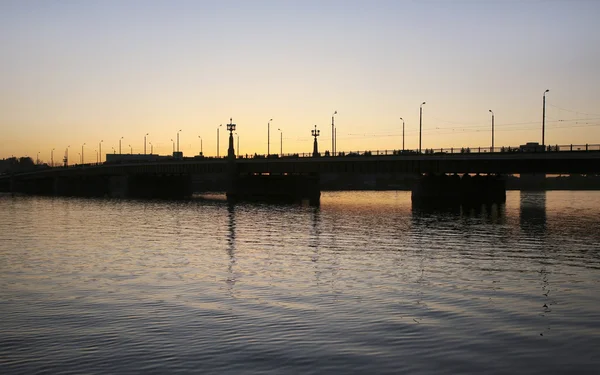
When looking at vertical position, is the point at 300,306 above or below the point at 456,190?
below

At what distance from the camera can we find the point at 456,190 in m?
149

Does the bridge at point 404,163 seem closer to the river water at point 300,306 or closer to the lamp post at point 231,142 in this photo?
the lamp post at point 231,142

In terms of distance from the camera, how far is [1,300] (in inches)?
1282

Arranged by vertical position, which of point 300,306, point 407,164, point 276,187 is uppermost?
point 407,164

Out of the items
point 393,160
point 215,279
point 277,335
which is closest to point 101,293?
point 215,279

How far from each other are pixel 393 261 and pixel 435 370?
26938mm

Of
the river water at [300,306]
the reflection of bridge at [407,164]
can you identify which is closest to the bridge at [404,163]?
the reflection of bridge at [407,164]

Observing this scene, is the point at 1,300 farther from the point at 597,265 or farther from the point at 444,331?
the point at 597,265

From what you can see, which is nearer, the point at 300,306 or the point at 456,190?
the point at 300,306

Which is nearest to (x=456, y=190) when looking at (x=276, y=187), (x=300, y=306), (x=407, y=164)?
(x=407, y=164)

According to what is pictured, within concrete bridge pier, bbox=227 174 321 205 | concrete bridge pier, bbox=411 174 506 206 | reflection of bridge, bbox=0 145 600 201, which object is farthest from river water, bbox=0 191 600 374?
concrete bridge pier, bbox=227 174 321 205

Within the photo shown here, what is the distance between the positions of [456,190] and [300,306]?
122155mm

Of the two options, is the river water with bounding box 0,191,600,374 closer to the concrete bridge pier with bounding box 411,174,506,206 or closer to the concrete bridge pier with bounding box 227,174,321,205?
the concrete bridge pier with bounding box 411,174,506,206

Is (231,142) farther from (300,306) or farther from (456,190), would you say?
(300,306)
